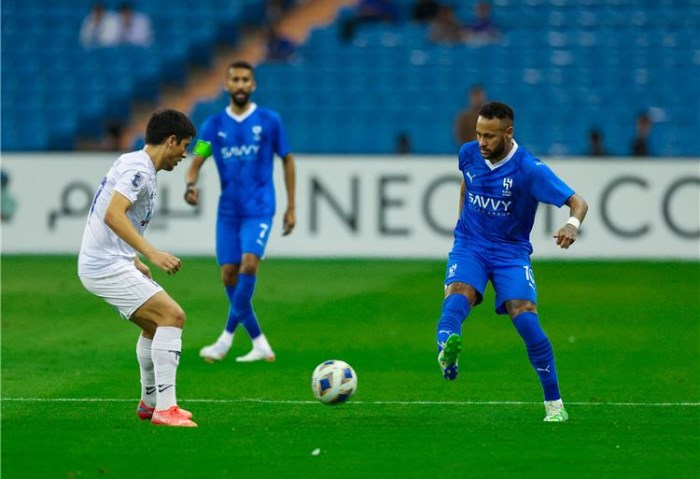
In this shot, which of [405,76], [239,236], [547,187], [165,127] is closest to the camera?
[165,127]

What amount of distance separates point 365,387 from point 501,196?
201 centimetres

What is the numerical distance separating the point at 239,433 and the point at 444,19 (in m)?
17.0

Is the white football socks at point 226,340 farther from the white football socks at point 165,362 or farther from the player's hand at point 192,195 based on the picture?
the white football socks at point 165,362

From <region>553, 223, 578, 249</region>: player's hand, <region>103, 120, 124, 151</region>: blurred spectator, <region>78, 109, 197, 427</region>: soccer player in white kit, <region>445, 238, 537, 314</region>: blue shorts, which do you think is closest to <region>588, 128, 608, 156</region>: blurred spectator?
<region>103, 120, 124, 151</region>: blurred spectator

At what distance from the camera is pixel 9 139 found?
78.7 feet

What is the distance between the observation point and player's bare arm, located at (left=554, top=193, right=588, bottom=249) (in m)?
7.94

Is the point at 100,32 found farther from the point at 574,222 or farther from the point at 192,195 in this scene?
the point at 574,222

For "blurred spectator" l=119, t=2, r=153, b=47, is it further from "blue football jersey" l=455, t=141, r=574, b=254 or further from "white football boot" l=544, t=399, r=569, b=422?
"white football boot" l=544, t=399, r=569, b=422

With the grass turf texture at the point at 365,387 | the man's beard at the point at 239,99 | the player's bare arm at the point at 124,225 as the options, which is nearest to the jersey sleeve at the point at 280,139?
the man's beard at the point at 239,99

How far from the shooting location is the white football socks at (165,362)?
8164mm

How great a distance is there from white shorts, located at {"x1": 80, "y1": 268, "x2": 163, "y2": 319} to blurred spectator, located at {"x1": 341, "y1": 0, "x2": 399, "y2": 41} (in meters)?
16.6

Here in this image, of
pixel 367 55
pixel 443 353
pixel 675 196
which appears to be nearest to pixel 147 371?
pixel 443 353

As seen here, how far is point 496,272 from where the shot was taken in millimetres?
8742

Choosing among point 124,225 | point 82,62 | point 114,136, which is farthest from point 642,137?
point 124,225
